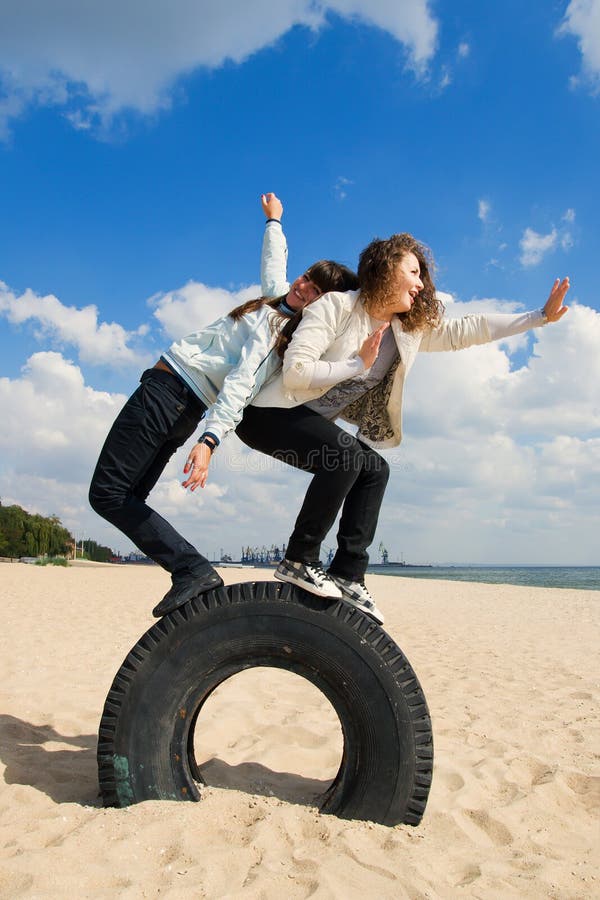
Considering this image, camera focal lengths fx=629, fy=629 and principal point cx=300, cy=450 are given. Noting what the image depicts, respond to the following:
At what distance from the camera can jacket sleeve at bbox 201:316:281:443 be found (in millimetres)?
3039

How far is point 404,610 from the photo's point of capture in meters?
18.4

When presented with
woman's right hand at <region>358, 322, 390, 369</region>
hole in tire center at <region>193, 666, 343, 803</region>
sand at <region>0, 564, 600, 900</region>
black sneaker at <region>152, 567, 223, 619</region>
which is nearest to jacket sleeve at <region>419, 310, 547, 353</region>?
woman's right hand at <region>358, 322, 390, 369</region>

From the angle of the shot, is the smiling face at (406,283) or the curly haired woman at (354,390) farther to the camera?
the smiling face at (406,283)

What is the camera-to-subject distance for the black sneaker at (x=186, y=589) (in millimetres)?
3076

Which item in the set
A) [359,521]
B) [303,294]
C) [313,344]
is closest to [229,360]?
[313,344]

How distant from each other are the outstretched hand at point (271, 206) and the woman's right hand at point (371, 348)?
1.42 m

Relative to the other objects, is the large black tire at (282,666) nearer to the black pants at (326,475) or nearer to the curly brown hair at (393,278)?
the black pants at (326,475)

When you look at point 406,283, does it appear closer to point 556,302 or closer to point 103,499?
point 556,302

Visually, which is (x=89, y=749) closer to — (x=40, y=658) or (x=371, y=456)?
(x=371, y=456)

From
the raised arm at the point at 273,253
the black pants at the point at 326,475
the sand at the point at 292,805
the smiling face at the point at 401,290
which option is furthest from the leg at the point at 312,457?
the sand at the point at 292,805

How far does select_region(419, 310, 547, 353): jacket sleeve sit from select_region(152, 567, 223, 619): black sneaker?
176 cm

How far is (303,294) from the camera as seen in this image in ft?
11.8

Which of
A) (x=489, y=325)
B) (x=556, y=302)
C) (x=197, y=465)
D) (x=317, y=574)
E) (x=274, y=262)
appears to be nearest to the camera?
(x=197, y=465)

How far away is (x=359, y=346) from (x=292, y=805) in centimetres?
230
